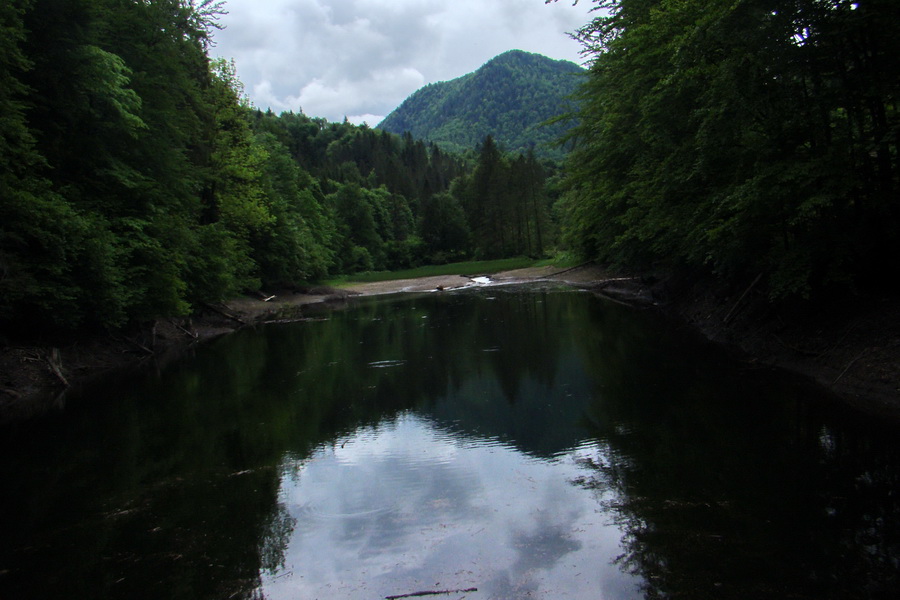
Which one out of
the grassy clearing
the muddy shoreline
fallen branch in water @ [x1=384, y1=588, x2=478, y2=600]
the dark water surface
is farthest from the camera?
the grassy clearing

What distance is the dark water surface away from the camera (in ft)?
18.0

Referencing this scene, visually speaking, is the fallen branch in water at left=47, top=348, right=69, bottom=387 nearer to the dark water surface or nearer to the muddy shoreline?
the muddy shoreline

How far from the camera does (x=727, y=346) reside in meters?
15.4

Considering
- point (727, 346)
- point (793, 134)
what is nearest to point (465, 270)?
point (727, 346)

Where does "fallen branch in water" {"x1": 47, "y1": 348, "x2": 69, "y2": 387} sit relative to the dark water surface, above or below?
above

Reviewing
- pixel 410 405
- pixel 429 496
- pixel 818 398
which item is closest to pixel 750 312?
pixel 818 398

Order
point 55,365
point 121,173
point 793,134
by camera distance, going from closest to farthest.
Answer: point 793,134 < point 55,365 < point 121,173

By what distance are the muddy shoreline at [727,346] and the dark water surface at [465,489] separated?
2.63 feet

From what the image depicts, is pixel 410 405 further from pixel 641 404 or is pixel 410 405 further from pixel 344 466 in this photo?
pixel 641 404

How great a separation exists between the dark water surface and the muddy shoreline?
2.63 ft

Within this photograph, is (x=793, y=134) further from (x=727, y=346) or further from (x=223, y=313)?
(x=223, y=313)

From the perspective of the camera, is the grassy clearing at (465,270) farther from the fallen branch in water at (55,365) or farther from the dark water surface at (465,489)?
the dark water surface at (465,489)

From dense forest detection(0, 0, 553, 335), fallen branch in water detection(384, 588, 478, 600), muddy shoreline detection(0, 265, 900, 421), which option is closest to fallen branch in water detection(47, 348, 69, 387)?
muddy shoreline detection(0, 265, 900, 421)

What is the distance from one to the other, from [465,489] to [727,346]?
1033 cm
